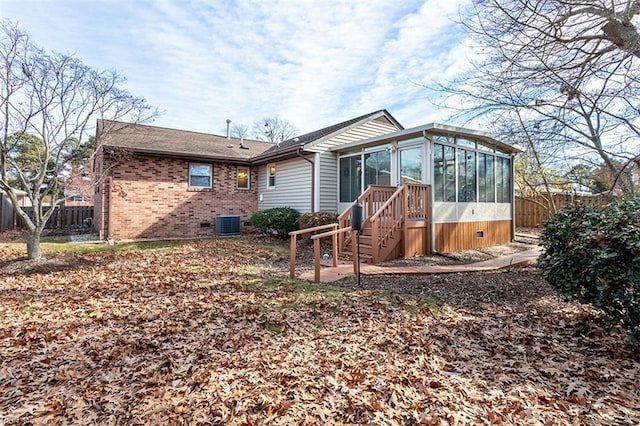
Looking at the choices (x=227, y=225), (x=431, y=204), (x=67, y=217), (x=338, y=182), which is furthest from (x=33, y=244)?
(x=67, y=217)

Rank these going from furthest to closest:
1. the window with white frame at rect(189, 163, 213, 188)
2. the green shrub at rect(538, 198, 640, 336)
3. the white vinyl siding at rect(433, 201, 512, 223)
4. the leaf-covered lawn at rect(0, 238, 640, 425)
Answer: the window with white frame at rect(189, 163, 213, 188) → the white vinyl siding at rect(433, 201, 512, 223) → the green shrub at rect(538, 198, 640, 336) → the leaf-covered lawn at rect(0, 238, 640, 425)

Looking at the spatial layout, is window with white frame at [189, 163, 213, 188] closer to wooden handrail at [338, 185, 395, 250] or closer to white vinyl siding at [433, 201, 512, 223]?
wooden handrail at [338, 185, 395, 250]

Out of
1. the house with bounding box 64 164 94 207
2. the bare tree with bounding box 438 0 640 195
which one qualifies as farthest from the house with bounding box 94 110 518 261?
the bare tree with bounding box 438 0 640 195

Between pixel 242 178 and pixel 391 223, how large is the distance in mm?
8542

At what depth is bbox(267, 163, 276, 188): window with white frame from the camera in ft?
46.8

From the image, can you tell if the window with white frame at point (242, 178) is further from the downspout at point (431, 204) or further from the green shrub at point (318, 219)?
the downspout at point (431, 204)

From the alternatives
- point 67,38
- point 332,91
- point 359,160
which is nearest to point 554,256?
point 359,160

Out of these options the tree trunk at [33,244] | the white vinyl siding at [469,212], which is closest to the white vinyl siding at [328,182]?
the white vinyl siding at [469,212]

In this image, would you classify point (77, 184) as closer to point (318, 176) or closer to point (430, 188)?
point (318, 176)

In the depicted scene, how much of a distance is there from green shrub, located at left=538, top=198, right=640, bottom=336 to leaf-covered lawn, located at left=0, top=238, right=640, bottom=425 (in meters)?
0.41

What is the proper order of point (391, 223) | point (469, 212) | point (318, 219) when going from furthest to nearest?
1. point (318, 219)
2. point (469, 212)
3. point (391, 223)

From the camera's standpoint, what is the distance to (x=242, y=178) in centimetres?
1483

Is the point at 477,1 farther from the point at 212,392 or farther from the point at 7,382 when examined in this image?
the point at 7,382

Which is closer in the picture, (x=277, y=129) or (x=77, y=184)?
(x=77, y=184)
